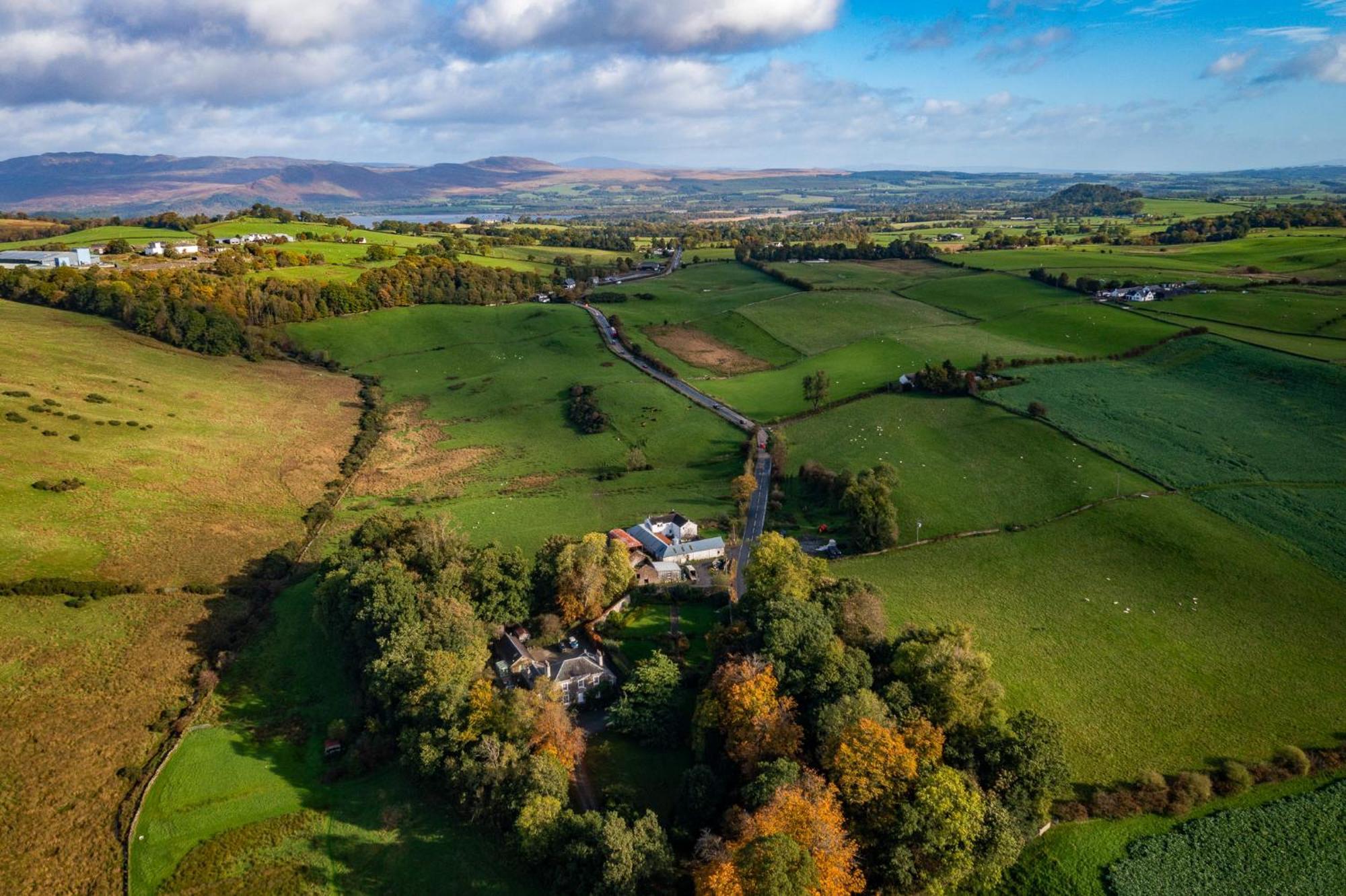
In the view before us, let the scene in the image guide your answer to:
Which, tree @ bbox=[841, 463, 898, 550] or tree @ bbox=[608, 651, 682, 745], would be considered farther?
tree @ bbox=[841, 463, 898, 550]

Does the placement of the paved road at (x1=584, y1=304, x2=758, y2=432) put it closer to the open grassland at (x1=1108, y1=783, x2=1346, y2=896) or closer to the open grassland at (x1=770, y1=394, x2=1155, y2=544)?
the open grassland at (x1=770, y1=394, x2=1155, y2=544)

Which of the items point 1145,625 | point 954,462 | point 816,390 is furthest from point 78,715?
point 816,390

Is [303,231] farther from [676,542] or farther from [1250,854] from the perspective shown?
[1250,854]

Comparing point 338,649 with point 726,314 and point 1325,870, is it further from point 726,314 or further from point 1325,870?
point 726,314

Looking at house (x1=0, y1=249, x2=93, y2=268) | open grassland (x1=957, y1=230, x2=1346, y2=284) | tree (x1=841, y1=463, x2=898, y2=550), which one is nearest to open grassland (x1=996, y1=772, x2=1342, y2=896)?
tree (x1=841, y1=463, x2=898, y2=550)

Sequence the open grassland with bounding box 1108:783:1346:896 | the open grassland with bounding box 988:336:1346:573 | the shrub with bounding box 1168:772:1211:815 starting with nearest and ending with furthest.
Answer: the open grassland with bounding box 1108:783:1346:896 → the shrub with bounding box 1168:772:1211:815 → the open grassland with bounding box 988:336:1346:573
